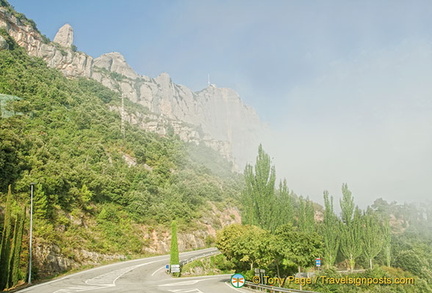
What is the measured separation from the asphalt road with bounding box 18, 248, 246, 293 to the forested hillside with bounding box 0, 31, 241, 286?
309 centimetres

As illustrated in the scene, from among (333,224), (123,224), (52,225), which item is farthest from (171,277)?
(333,224)

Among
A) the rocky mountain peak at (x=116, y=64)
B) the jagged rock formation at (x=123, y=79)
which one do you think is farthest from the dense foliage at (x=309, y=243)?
the rocky mountain peak at (x=116, y=64)

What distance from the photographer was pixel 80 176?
47.3 m

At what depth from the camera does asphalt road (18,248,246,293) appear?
22.3m

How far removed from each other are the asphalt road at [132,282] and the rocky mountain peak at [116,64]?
156585 millimetres

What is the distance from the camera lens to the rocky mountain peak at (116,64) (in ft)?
579

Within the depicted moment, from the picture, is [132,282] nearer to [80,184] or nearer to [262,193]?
[262,193]

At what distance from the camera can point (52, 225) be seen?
35250 mm

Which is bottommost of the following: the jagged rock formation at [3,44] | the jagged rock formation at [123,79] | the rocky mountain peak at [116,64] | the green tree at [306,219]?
the green tree at [306,219]

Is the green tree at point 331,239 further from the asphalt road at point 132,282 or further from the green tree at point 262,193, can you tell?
the asphalt road at point 132,282

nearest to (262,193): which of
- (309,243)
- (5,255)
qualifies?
(309,243)

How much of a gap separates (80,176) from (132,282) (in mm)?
24979

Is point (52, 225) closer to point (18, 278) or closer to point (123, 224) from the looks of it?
point (18, 278)

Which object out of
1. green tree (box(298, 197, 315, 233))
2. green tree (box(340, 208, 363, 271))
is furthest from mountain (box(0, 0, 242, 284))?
green tree (box(340, 208, 363, 271))
